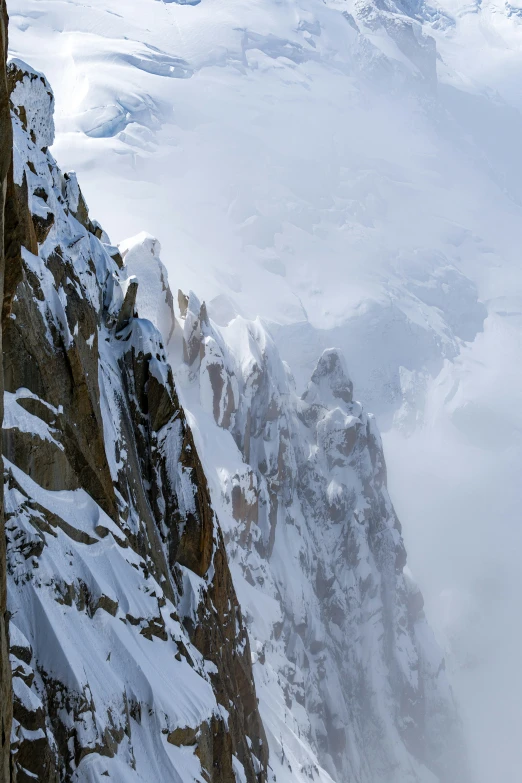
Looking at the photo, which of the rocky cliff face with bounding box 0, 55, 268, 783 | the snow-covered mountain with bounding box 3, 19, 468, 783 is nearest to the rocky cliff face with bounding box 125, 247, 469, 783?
the snow-covered mountain with bounding box 3, 19, 468, 783

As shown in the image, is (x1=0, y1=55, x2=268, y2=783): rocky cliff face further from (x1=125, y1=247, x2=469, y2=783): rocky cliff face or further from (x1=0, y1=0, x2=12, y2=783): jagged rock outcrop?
(x1=125, y1=247, x2=469, y2=783): rocky cliff face

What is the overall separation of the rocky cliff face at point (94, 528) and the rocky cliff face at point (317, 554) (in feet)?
119

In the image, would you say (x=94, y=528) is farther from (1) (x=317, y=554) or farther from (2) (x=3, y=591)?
(1) (x=317, y=554)

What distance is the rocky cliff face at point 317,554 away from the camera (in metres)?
68.9

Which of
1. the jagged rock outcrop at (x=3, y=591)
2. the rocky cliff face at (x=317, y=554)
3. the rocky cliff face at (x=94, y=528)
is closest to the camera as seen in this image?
the jagged rock outcrop at (x=3, y=591)

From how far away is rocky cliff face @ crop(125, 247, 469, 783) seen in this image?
6894cm

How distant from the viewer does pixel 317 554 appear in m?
95.6

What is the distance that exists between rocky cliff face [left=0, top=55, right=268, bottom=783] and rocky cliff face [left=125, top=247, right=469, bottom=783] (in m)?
36.2

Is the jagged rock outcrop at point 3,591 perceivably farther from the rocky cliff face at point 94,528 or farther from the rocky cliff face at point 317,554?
the rocky cliff face at point 317,554

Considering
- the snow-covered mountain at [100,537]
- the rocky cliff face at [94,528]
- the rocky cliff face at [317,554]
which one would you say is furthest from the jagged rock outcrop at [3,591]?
the rocky cliff face at [317,554]

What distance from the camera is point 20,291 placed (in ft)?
57.3

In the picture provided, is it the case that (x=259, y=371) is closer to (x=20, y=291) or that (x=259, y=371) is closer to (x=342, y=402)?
(x=342, y=402)

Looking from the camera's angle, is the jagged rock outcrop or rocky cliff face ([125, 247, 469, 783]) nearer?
the jagged rock outcrop

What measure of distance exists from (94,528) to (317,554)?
80284 millimetres
